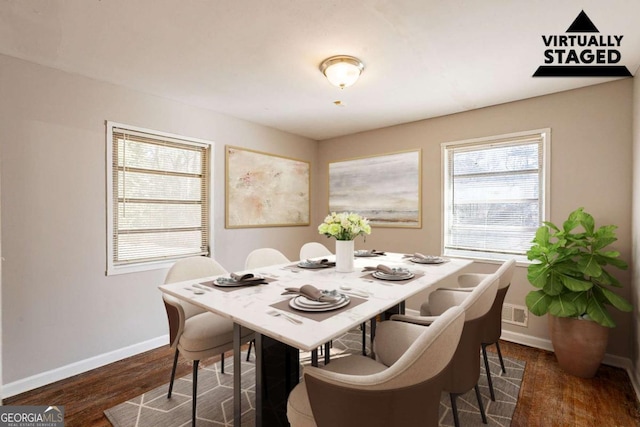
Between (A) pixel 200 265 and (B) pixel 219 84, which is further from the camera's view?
(B) pixel 219 84

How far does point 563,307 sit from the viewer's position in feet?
7.85

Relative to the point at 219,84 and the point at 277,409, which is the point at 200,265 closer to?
the point at 277,409

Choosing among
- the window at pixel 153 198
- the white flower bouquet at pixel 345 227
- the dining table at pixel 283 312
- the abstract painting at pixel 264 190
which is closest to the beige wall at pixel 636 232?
the dining table at pixel 283 312

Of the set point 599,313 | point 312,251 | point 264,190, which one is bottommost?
point 599,313

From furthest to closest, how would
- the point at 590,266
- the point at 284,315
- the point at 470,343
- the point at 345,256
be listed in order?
the point at 590,266 < the point at 345,256 < the point at 470,343 < the point at 284,315

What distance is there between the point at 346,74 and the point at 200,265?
1816 millimetres

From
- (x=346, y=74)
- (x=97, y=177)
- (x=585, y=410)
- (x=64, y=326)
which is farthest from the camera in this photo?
(x=97, y=177)

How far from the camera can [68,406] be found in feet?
6.77

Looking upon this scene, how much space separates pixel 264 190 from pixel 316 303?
276 centimetres

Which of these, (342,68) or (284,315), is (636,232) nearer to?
(342,68)

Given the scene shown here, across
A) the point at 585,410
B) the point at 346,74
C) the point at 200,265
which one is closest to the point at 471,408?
the point at 585,410

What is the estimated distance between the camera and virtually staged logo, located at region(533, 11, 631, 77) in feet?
6.33

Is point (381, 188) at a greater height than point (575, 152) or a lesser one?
lesser

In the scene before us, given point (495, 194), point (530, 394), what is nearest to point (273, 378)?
point (530, 394)
